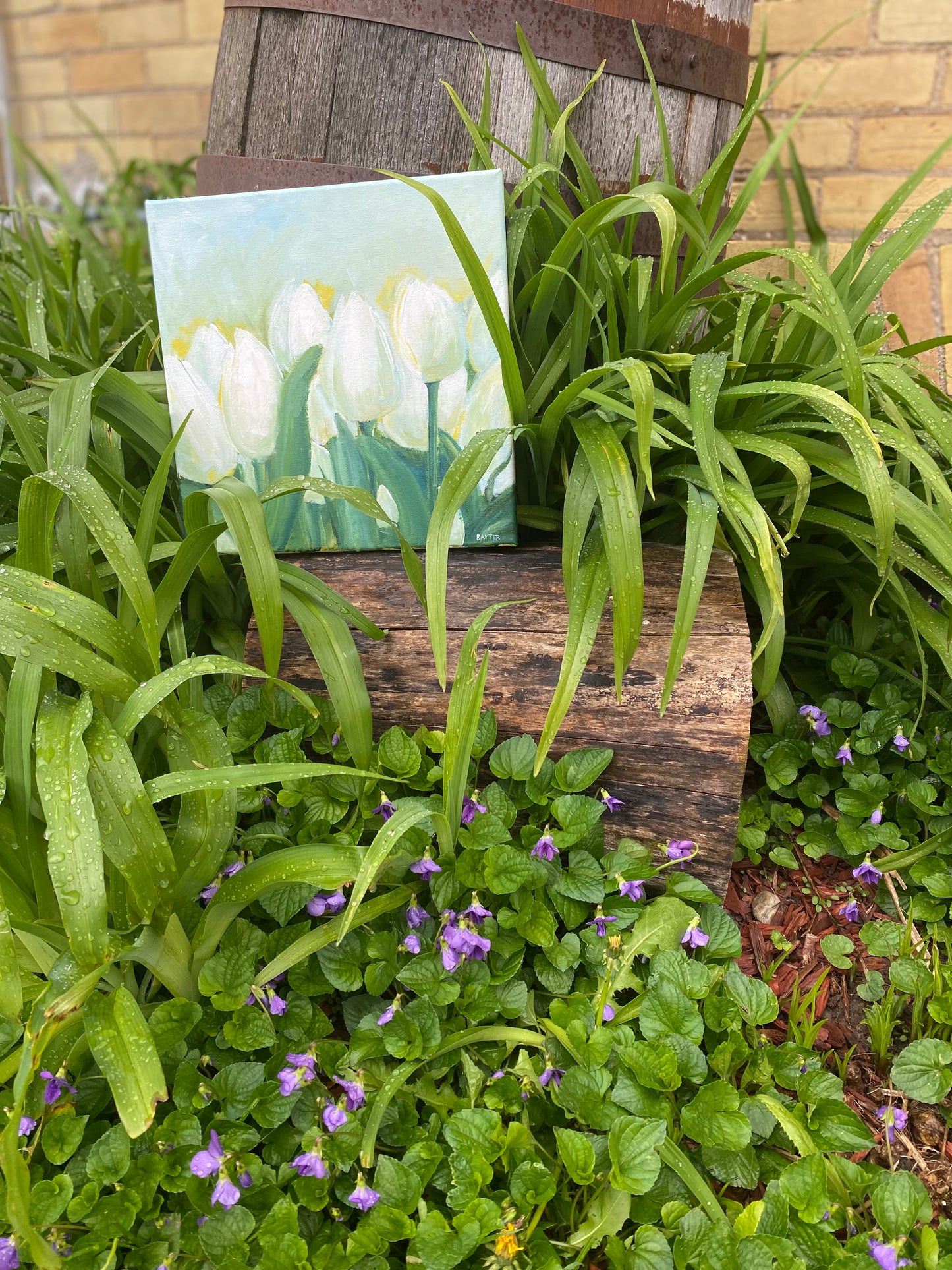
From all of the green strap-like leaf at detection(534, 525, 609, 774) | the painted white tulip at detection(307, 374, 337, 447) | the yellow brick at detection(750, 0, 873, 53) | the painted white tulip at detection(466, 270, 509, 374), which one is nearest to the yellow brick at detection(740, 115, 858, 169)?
the yellow brick at detection(750, 0, 873, 53)

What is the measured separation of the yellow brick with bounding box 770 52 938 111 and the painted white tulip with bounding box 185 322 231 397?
5.91ft

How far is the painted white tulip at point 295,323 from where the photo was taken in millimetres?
1248

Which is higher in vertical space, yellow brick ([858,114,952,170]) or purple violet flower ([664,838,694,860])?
yellow brick ([858,114,952,170])

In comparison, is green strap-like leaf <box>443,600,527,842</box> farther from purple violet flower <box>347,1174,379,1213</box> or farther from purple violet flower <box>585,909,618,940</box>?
purple violet flower <box>347,1174,379,1213</box>

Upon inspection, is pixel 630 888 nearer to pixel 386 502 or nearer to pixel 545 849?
pixel 545 849

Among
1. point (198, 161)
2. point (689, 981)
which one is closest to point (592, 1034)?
point (689, 981)

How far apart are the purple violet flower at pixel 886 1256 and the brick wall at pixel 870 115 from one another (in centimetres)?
211

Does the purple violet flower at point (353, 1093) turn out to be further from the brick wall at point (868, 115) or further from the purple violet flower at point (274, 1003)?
the brick wall at point (868, 115)

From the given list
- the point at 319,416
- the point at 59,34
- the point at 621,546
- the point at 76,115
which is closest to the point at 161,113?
the point at 76,115

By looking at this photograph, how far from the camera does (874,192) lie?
→ 2.30 meters

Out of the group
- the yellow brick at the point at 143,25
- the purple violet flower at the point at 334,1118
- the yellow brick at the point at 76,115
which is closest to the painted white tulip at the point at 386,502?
the purple violet flower at the point at 334,1118

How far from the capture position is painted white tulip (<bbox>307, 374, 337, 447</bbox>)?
4.17 feet

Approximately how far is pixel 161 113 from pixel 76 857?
3563 mm

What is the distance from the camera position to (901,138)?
2.26 meters
